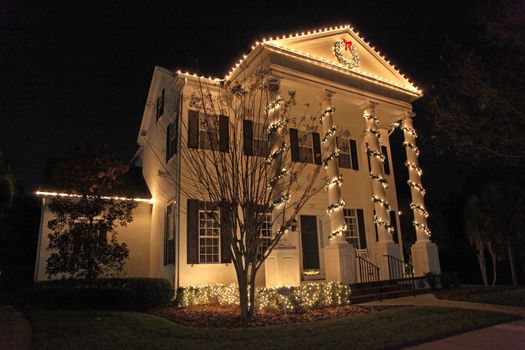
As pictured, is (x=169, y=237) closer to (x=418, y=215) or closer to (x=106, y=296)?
(x=106, y=296)

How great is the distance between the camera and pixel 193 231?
1174 cm

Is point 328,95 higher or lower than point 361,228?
higher

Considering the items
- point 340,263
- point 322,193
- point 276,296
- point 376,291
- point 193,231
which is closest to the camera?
point 276,296

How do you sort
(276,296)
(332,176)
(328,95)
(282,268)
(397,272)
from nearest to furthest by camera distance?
(276,296), (282,268), (332,176), (328,95), (397,272)

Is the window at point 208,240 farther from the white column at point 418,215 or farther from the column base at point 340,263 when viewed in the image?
the white column at point 418,215

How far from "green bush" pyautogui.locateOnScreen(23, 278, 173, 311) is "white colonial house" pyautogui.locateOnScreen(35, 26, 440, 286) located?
0.70 metres

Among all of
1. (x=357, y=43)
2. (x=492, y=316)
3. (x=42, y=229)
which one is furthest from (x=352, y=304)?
(x=42, y=229)

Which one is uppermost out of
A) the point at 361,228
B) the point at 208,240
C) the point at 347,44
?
the point at 347,44

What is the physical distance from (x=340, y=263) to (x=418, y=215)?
461 cm

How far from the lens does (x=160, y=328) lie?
7504mm

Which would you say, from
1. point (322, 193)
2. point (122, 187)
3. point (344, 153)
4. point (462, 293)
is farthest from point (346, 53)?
point (122, 187)

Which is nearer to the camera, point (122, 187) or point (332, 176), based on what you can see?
point (332, 176)

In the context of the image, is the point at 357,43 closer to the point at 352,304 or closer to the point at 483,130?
the point at 483,130

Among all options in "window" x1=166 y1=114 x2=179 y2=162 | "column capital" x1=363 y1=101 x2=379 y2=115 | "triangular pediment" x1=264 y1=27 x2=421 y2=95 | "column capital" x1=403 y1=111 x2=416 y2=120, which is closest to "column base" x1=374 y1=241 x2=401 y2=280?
"column capital" x1=363 y1=101 x2=379 y2=115
